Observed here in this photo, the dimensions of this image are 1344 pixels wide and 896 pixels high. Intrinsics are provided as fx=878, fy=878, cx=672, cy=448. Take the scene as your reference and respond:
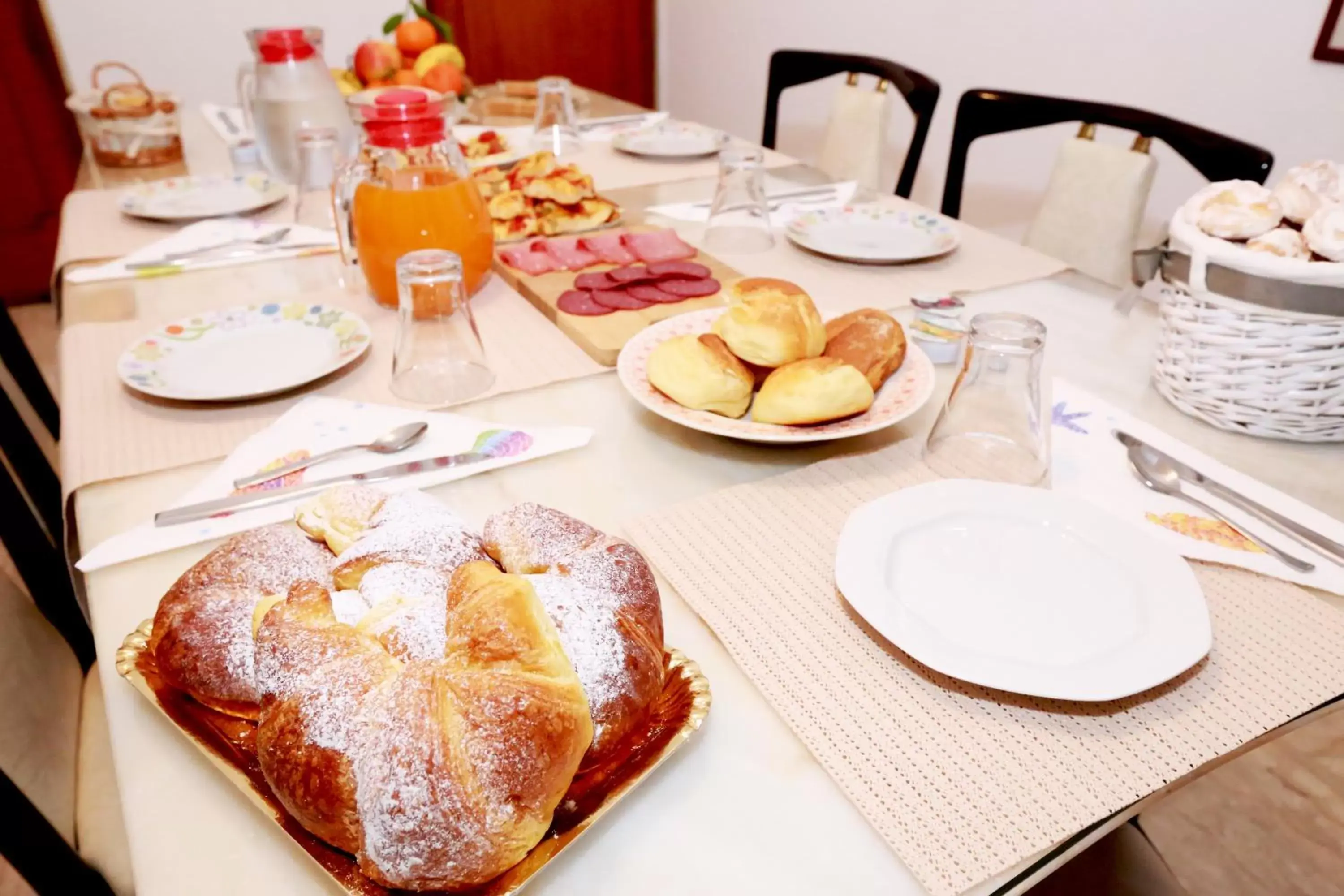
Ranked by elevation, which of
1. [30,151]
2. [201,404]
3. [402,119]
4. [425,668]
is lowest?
[30,151]

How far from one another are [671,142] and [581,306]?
92 cm

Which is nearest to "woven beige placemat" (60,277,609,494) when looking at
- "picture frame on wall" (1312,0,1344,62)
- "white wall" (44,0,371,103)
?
"picture frame on wall" (1312,0,1344,62)

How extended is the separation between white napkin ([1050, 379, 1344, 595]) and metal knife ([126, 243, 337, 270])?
996 millimetres

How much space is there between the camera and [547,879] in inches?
16.3

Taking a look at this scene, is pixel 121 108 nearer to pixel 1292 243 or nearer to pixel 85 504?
pixel 85 504

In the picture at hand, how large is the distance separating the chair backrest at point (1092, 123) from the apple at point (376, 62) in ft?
3.77

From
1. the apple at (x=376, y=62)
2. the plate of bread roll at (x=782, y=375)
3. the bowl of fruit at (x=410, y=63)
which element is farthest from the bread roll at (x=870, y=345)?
the apple at (x=376, y=62)

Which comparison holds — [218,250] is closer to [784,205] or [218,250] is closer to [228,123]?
[784,205]

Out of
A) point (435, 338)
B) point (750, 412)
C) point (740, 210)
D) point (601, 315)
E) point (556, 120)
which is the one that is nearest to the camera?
point (750, 412)

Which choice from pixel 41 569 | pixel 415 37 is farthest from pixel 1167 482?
pixel 415 37

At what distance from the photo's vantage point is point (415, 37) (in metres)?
1.88

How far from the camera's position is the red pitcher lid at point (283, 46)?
A: 137cm

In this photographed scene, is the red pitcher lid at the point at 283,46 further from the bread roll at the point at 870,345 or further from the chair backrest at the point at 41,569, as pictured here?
the bread roll at the point at 870,345

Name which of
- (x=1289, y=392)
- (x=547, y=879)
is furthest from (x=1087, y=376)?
(x=547, y=879)
